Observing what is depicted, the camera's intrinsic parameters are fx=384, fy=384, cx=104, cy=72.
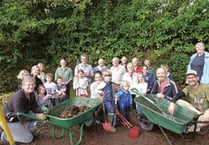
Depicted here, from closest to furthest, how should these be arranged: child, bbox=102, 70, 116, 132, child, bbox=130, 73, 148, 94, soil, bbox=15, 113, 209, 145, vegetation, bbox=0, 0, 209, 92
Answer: soil, bbox=15, 113, 209, 145 → child, bbox=102, 70, 116, 132 → child, bbox=130, 73, 148, 94 → vegetation, bbox=0, 0, 209, 92

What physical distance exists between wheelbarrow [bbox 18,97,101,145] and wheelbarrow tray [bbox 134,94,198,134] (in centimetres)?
86

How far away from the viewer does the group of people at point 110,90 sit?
21.5 feet

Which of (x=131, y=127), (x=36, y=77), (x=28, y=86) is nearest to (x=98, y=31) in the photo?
(x=36, y=77)

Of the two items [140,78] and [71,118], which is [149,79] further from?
[71,118]

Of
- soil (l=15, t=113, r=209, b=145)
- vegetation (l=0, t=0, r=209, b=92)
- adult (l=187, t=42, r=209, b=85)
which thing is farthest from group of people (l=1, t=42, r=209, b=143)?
vegetation (l=0, t=0, r=209, b=92)

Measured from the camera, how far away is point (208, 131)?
290 inches

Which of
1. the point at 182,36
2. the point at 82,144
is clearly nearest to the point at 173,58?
the point at 182,36

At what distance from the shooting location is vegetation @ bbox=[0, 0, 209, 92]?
36.6ft

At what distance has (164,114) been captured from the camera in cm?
670

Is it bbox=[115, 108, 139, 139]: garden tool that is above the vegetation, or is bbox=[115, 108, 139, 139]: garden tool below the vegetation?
below

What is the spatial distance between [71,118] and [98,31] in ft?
21.4

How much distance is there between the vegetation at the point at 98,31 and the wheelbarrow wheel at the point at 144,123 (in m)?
3.69

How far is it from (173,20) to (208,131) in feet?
15.4

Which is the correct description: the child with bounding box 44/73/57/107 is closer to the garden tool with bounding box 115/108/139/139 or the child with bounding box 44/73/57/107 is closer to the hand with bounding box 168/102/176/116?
the garden tool with bounding box 115/108/139/139
